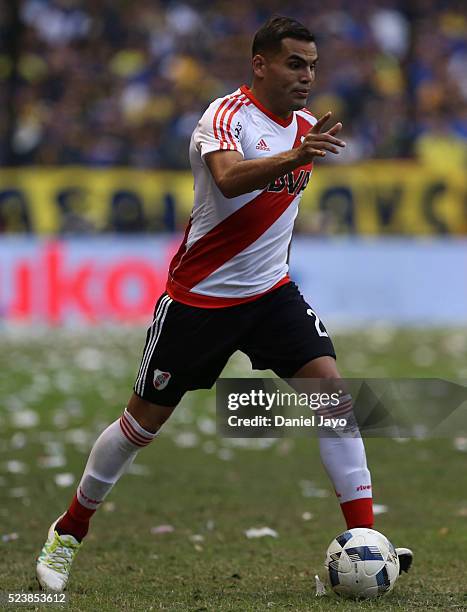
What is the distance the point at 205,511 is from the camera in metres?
6.82

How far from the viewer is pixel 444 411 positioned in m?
9.82

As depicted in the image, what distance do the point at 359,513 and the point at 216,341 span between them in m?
0.90

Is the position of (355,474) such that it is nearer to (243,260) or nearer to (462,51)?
(243,260)

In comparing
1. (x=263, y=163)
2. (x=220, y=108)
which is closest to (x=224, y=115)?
(x=220, y=108)

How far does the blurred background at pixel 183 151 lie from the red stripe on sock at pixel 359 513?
13.3 meters

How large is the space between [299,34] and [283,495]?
3274 mm

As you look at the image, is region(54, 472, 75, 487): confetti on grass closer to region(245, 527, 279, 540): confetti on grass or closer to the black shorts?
region(245, 527, 279, 540): confetti on grass

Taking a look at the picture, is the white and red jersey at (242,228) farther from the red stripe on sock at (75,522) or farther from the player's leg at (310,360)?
the red stripe on sock at (75,522)

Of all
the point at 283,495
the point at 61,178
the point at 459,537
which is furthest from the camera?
the point at 61,178

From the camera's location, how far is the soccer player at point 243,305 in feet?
16.1

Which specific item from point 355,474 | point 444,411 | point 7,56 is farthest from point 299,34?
point 7,56

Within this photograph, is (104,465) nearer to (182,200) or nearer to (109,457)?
(109,457)

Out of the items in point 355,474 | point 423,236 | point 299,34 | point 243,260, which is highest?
point 299,34

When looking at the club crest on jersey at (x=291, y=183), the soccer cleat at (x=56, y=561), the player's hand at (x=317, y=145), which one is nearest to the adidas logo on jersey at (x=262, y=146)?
the club crest on jersey at (x=291, y=183)
